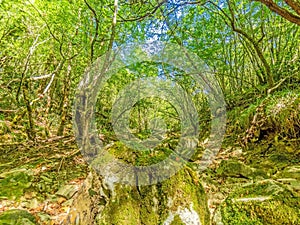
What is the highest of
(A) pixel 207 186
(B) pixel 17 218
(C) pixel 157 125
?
(C) pixel 157 125

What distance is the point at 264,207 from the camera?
1.81 meters

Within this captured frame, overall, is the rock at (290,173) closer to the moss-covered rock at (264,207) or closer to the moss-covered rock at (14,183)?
the moss-covered rock at (264,207)

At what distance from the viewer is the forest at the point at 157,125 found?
1.95m

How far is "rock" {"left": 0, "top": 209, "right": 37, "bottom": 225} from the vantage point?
229 cm

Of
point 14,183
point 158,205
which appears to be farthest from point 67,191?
point 158,205

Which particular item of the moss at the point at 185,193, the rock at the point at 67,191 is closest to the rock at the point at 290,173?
the moss at the point at 185,193

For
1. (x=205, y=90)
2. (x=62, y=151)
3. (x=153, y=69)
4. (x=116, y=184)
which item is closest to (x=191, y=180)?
(x=116, y=184)

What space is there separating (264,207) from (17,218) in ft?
8.56

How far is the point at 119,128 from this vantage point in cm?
725

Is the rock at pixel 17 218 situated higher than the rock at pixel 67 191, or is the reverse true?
the rock at pixel 67 191

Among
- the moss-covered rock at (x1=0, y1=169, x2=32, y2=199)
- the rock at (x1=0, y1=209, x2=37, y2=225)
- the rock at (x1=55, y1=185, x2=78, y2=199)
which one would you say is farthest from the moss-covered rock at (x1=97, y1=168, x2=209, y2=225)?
the moss-covered rock at (x1=0, y1=169, x2=32, y2=199)

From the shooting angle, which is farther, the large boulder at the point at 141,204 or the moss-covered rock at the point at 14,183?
the moss-covered rock at the point at 14,183

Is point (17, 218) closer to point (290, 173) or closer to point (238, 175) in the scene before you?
point (238, 175)

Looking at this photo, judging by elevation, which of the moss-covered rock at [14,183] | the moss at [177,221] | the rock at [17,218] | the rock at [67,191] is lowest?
the moss at [177,221]
